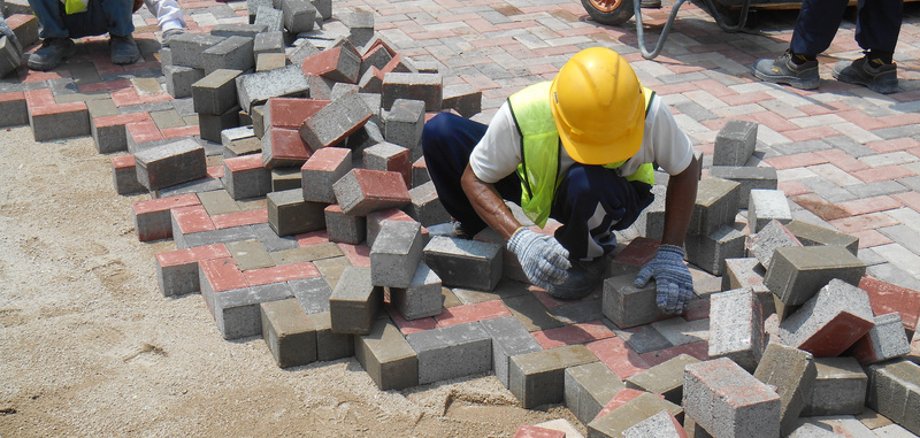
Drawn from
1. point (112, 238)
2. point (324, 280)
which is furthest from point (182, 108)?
point (324, 280)

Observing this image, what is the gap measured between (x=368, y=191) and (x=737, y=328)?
180cm

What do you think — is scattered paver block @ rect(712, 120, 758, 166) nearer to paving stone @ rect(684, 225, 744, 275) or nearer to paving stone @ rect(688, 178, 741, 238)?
paving stone @ rect(688, 178, 741, 238)

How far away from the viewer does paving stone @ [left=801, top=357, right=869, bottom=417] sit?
12.3ft

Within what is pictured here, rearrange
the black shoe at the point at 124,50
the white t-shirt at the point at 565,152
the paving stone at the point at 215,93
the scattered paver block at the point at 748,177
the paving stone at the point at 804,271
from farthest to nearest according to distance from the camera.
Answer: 1. the black shoe at the point at 124,50
2. the paving stone at the point at 215,93
3. the scattered paver block at the point at 748,177
4. the white t-shirt at the point at 565,152
5. the paving stone at the point at 804,271

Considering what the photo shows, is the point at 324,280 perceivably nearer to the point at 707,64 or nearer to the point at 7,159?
the point at 7,159

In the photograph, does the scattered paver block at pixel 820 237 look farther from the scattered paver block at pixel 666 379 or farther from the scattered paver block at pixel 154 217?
the scattered paver block at pixel 154 217

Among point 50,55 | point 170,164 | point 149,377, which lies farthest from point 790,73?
point 50,55

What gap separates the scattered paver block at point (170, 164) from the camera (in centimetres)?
552

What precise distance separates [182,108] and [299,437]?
337 centimetres

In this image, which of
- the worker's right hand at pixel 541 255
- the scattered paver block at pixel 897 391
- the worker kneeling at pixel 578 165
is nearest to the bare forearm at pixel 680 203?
the worker kneeling at pixel 578 165

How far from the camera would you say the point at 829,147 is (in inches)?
245

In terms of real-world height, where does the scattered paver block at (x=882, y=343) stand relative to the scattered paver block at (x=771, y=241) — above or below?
below

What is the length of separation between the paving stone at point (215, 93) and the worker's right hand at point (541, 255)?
99.0 inches

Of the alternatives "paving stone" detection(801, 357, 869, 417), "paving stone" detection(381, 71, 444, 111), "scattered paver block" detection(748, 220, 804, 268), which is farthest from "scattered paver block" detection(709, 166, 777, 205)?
"paving stone" detection(381, 71, 444, 111)
